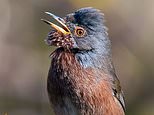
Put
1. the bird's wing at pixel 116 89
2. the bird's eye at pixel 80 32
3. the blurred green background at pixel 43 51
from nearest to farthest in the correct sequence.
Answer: the bird's eye at pixel 80 32
the bird's wing at pixel 116 89
the blurred green background at pixel 43 51

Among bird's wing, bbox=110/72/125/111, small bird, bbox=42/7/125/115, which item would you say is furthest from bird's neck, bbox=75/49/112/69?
→ bird's wing, bbox=110/72/125/111

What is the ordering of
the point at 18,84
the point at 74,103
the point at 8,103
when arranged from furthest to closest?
the point at 18,84
the point at 8,103
the point at 74,103

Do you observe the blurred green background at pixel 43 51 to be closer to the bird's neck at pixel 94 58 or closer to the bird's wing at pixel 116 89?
the bird's wing at pixel 116 89

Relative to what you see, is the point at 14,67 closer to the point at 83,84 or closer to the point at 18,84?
→ the point at 18,84

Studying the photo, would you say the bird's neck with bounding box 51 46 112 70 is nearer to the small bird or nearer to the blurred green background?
the small bird

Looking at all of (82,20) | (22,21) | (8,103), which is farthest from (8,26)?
(82,20)

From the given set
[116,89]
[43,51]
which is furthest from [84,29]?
[43,51]

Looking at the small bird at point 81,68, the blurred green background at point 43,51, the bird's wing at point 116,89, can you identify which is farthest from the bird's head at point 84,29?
the blurred green background at point 43,51
